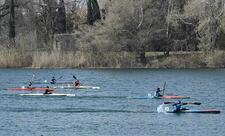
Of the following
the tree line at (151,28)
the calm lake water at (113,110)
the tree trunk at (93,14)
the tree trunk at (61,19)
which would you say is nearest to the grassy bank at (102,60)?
the tree line at (151,28)

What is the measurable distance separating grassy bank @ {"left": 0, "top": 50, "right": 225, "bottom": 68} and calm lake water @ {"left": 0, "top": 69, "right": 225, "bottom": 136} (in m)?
10.7

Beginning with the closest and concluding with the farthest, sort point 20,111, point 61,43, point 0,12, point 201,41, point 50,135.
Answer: point 50,135 → point 20,111 → point 201,41 → point 61,43 → point 0,12

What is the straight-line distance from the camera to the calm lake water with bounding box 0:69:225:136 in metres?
44.4

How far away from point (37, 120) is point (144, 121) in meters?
6.77

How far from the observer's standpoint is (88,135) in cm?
4250

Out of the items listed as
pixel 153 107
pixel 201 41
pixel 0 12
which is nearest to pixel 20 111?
pixel 153 107

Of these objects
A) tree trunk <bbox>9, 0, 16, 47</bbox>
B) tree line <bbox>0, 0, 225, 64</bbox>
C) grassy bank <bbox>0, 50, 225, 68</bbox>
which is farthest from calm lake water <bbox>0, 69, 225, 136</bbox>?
tree trunk <bbox>9, 0, 16, 47</bbox>

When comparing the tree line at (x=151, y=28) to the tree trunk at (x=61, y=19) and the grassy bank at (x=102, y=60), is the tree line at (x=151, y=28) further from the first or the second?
the tree trunk at (x=61, y=19)

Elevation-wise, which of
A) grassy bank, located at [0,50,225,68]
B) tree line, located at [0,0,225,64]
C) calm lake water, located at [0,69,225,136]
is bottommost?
calm lake water, located at [0,69,225,136]

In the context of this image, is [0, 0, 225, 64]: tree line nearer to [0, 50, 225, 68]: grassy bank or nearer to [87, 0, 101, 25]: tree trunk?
[87, 0, 101, 25]: tree trunk

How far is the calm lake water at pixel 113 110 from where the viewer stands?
1747 inches

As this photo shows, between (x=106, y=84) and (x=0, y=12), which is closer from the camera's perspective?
(x=106, y=84)

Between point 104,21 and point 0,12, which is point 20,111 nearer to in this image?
point 104,21

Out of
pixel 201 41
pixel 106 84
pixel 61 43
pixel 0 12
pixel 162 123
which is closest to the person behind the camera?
pixel 162 123
